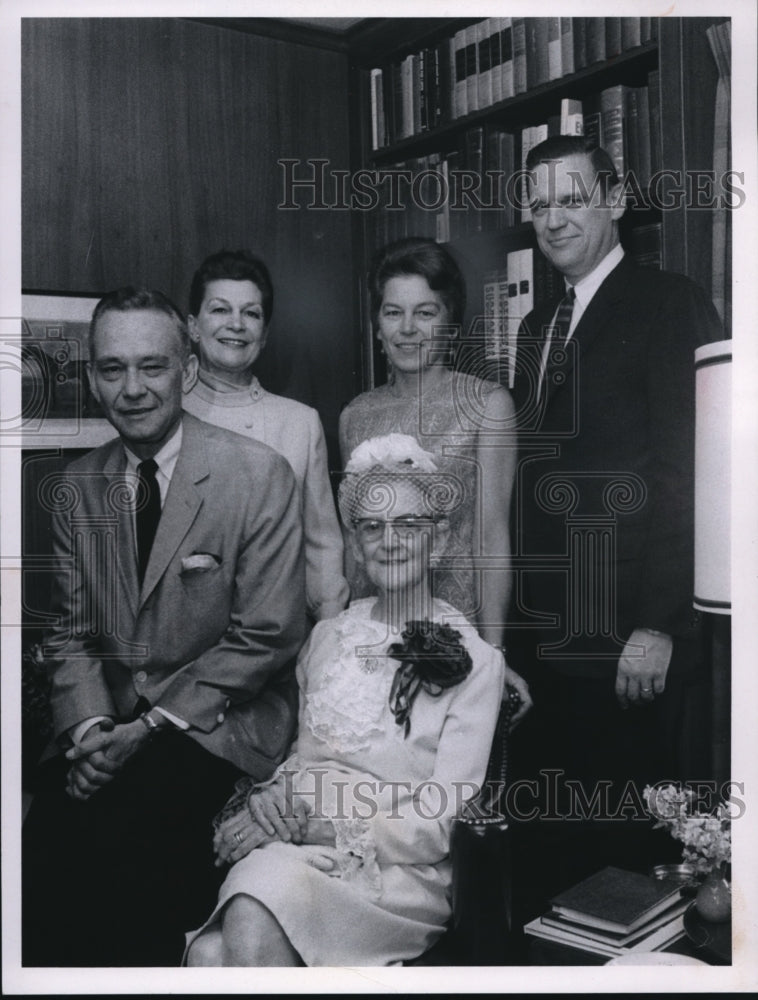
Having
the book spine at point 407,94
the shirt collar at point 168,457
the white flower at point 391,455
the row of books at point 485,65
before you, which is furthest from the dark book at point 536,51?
the shirt collar at point 168,457

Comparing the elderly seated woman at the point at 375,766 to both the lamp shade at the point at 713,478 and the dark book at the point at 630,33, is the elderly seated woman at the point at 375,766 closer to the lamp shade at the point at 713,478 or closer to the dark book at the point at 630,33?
the lamp shade at the point at 713,478

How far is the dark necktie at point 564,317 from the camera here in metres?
1.95

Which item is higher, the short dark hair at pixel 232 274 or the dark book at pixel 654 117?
the dark book at pixel 654 117

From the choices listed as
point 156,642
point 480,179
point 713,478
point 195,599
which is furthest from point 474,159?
point 156,642

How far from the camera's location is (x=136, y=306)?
1960 millimetres

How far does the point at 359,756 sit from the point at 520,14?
140 centimetres

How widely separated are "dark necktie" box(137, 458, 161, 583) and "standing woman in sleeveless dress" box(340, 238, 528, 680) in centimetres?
38

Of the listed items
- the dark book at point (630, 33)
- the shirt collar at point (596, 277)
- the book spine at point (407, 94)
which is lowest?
the shirt collar at point (596, 277)

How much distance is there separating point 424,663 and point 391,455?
0.39 m

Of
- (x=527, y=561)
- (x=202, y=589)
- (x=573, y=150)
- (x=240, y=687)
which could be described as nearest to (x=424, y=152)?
(x=573, y=150)

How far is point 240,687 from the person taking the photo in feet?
6.48

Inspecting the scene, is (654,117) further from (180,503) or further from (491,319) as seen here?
(180,503)

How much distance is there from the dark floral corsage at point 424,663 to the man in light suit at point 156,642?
0.65ft

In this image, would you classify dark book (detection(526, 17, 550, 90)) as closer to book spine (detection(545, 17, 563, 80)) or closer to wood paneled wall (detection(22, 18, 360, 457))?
book spine (detection(545, 17, 563, 80))
